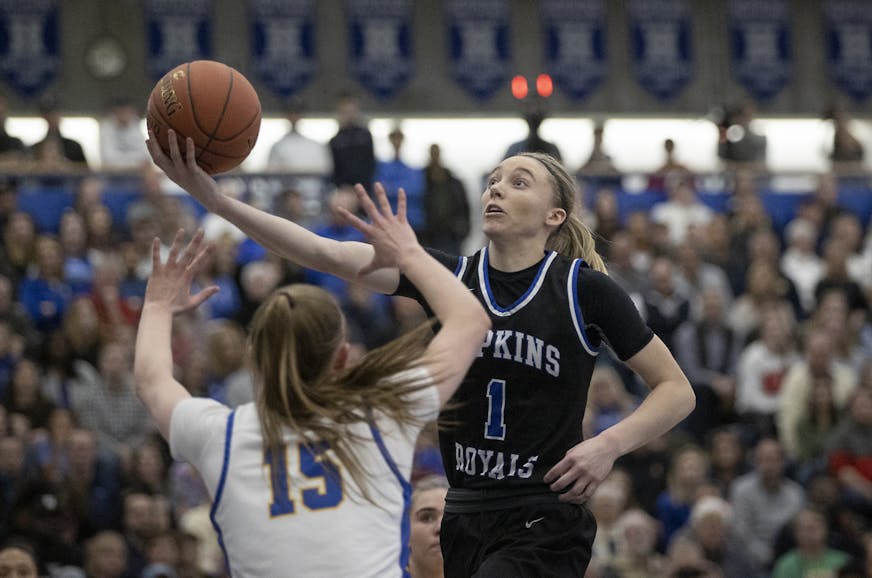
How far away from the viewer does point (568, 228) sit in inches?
202

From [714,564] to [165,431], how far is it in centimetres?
681

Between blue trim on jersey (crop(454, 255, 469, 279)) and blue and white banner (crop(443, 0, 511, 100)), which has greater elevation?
blue and white banner (crop(443, 0, 511, 100))

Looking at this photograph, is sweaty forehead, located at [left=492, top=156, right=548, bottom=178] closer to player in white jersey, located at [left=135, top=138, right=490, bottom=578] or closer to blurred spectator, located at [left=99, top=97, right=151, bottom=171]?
player in white jersey, located at [left=135, top=138, right=490, bottom=578]

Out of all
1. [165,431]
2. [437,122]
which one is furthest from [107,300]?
[437,122]

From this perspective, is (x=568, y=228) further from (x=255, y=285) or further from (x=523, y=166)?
(x=255, y=285)

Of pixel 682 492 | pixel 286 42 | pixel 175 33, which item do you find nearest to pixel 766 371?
pixel 682 492

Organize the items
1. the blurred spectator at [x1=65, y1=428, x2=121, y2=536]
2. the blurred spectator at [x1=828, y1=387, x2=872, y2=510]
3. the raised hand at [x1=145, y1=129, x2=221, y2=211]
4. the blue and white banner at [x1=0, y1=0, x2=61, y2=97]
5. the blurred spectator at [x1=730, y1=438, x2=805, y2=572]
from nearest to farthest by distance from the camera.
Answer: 1. the raised hand at [x1=145, y1=129, x2=221, y2=211]
2. the blurred spectator at [x1=65, y1=428, x2=121, y2=536]
3. the blurred spectator at [x1=730, y1=438, x2=805, y2=572]
4. the blurred spectator at [x1=828, y1=387, x2=872, y2=510]
5. the blue and white banner at [x1=0, y1=0, x2=61, y2=97]

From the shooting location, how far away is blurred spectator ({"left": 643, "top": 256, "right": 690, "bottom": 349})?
12047 millimetres

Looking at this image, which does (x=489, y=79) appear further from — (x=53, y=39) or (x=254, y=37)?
(x=53, y=39)

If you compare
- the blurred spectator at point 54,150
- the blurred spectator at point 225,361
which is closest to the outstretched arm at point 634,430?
the blurred spectator at point 225,361

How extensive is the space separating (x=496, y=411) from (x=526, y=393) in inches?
4.4

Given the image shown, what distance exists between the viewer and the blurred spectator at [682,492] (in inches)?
407

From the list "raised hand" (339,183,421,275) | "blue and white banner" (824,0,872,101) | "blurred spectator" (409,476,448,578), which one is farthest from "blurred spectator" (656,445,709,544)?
"blue and white banner" (824,0,872,101)

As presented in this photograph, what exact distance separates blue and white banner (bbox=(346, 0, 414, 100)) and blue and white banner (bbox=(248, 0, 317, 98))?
58cm
